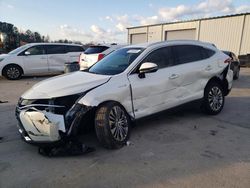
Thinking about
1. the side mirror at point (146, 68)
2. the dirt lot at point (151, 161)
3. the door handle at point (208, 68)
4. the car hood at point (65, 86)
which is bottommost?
the dirt lot at point (151, 161)

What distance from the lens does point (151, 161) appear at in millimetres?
3654

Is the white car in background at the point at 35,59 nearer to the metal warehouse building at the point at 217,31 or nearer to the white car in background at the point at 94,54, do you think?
the white car in background at the point at 94,54

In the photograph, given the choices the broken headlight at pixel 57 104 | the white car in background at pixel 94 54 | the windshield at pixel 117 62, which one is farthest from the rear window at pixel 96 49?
the broken headlight at pixel 57 104

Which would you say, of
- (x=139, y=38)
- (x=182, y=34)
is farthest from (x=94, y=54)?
(x=139, y=38)

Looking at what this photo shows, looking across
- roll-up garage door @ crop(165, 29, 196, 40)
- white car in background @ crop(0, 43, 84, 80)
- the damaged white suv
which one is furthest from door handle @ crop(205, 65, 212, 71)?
roll-up garage door @ crop(165, 29, 196, 40)

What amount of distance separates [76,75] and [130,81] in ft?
3.58

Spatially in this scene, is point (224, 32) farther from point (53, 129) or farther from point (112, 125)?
point (53, 129)

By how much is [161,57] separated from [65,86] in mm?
2031

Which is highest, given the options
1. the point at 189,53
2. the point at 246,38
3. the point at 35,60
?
the point at 246,38

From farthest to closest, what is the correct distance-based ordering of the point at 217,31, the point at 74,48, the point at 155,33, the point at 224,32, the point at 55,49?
the point at 155,33 → the point at 217,31 → the point at 224,32 → the point at 74,48 → the point at 55,49

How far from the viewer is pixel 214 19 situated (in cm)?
2527

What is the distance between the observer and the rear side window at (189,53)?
17.2ft

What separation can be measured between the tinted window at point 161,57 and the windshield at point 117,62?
24 centimetres

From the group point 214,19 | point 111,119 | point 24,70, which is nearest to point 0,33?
point 24,70
